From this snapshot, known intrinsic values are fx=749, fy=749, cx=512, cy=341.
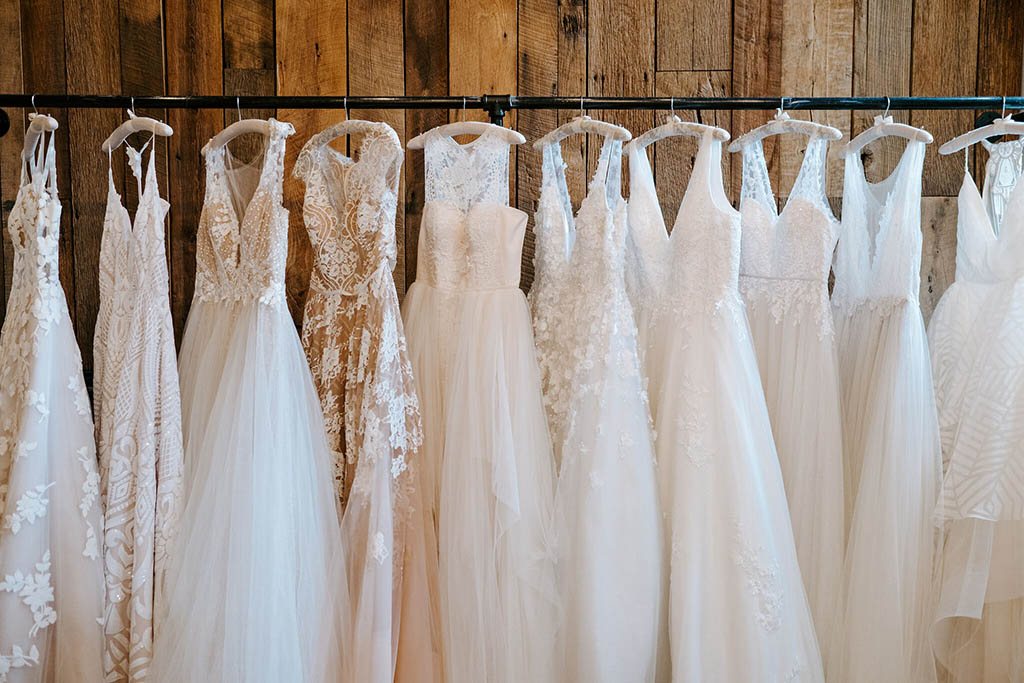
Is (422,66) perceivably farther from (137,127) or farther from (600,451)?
(600,451)

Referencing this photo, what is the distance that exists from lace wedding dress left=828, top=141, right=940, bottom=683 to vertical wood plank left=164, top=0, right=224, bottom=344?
153 centimetres

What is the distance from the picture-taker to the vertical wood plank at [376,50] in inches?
71.6

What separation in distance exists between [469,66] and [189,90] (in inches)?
26.8

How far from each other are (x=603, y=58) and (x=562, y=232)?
634 mm

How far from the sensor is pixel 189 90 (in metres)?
1.81

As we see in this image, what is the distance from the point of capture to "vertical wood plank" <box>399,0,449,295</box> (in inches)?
71.8

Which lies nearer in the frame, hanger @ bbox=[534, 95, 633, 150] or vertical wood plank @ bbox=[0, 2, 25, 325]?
hanger @ bbox=[534, 95, 633, 150]

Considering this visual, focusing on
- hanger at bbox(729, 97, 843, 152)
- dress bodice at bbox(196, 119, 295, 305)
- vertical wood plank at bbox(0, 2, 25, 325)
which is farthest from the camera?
vertical wood plank at bbox(0, 2, 25, 325)

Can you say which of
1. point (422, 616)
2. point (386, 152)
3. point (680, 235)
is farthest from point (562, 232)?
point (422, 616)

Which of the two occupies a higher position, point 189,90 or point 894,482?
point 189,90

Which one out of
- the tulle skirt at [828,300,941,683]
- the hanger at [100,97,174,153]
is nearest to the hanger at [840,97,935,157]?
the tulle skirt at [828,300,941,683]

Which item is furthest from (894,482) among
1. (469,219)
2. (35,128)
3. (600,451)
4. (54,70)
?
(54,70)

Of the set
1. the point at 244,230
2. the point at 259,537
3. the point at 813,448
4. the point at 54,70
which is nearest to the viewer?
the point at 259,537

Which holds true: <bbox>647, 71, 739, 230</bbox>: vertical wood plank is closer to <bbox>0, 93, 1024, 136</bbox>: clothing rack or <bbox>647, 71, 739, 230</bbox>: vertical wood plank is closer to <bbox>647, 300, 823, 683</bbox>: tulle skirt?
<bbox>0, 93, 1024, 136</bbox>: clothing rack
